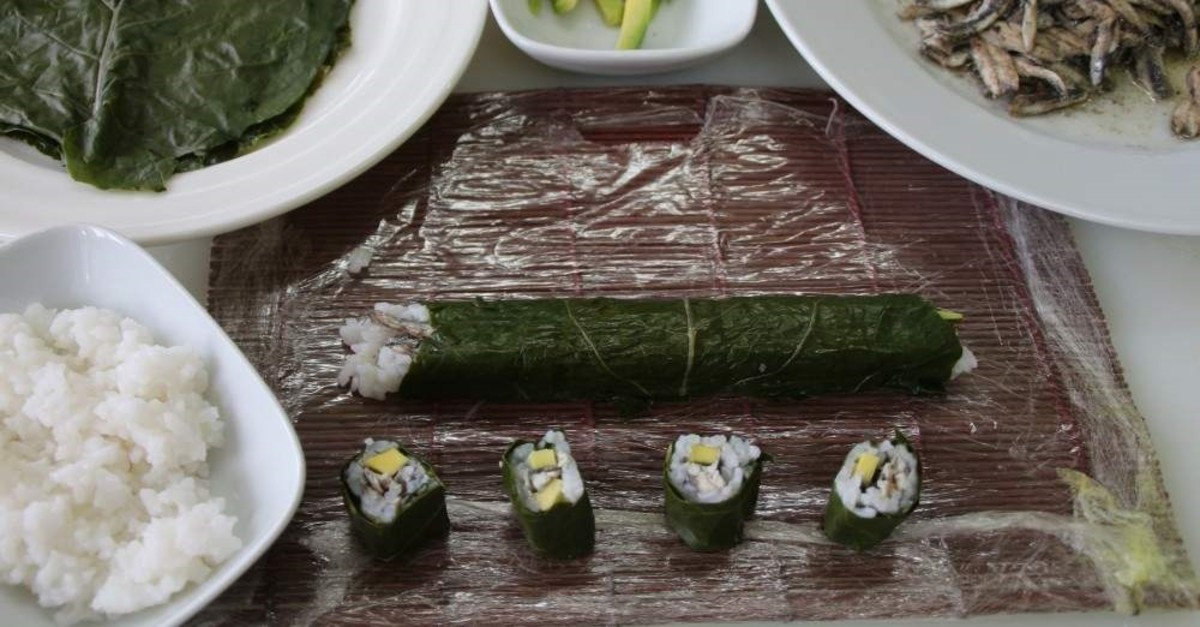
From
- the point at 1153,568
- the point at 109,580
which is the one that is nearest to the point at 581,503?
the point at 109,580

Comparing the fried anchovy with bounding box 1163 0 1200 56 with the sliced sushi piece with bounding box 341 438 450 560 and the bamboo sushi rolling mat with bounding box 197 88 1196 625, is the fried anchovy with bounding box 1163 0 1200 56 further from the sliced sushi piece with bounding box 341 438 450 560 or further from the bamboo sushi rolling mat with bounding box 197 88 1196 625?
the sliced sushi piece with bounding box 341 438 450 560

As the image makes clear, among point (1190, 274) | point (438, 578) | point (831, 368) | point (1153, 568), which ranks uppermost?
point (1190, 274)

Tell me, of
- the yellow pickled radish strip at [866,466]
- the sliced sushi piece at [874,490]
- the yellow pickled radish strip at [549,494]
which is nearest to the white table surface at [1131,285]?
the sliced sushi piece at [874,490]

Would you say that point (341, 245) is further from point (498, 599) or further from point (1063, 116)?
point (1063, 116)

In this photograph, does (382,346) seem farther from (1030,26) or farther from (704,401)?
(1030,26)

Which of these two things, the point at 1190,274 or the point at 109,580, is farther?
the point at 1190,274

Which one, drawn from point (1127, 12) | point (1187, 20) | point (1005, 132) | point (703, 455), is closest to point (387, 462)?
point (703, 455)

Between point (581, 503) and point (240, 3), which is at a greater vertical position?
point (240, 3)
